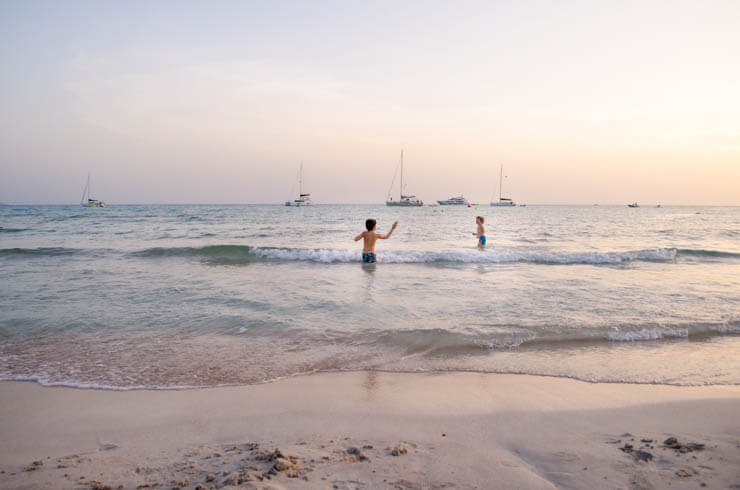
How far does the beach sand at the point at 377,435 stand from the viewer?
2.71 m

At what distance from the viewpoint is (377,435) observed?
3352 millimetres

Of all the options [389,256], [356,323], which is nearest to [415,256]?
[389,256]

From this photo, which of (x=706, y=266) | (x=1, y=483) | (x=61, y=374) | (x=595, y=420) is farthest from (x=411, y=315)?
(x=706, y=266)

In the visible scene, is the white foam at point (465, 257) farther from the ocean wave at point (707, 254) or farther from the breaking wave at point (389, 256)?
the ocean wave at point (707, 254)

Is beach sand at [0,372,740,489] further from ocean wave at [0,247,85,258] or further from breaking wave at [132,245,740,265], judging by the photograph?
ocean wave at [0,247,85,258]

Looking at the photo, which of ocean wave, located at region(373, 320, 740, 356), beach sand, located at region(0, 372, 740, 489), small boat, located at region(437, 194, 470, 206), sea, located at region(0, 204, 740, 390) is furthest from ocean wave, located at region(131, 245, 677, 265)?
small boat, located at region(437, 194, 470, 206)

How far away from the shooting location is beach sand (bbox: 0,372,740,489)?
2707mm

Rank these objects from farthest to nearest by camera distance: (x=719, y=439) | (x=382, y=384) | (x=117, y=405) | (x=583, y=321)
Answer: (x=583, y=321), (x=382, y=384), (x=117, y=405), (x=719, y=439)

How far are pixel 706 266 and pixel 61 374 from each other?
64.8 ft

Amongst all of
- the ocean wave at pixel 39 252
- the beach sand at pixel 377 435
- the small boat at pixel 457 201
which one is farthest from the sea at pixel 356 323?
the small boat at pixel 457 201

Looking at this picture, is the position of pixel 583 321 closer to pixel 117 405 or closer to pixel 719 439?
pixel 719 439

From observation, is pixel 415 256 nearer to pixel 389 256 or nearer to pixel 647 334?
pixel 389 256

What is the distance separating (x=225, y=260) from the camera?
16.5 meters

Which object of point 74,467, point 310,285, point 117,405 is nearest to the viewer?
point 74,467
